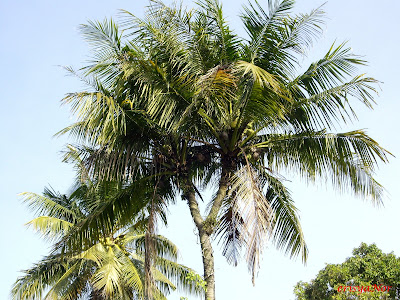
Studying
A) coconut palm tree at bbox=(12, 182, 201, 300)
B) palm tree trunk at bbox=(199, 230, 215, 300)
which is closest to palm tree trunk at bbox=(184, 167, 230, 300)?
palm tree trunk at bbox=(199, 230, 215, 300)

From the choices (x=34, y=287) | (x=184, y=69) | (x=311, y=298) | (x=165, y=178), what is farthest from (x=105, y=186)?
(x=311, y=298)

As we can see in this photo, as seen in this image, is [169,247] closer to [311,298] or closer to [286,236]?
[286,236]

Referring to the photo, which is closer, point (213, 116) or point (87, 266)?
point (213, 116)

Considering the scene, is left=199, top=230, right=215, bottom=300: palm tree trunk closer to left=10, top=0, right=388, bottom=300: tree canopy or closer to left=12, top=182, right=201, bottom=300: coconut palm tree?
left=10, top=0, right=388, bottom=300: tree canopy

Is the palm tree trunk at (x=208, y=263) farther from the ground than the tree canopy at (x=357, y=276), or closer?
closer

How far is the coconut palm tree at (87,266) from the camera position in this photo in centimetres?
1354

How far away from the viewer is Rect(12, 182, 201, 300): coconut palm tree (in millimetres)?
13539

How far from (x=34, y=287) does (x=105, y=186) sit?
5.78m

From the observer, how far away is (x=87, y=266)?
1461 centimetres
